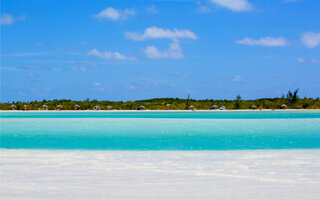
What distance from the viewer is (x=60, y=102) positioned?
47594mm
